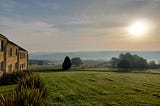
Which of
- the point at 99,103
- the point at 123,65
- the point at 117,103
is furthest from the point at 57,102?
the point at 123,65

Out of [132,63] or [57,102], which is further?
[132,63]

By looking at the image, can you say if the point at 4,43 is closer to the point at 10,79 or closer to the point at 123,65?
the point at 10,79

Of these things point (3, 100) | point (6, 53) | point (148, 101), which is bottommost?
point (148, 101)

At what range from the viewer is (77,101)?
16.0 meters

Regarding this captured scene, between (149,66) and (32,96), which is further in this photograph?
(149,66)

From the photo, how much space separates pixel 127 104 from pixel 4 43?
25.9m

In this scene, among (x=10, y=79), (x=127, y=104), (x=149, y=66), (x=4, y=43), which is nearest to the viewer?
(x=127, y=104)

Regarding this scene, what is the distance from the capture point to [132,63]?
80.5 meters

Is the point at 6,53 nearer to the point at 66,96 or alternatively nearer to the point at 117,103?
the point at 66,96

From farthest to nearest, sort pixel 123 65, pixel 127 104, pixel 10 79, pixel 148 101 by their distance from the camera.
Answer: pixel 123 65
pixel 10 79
pixel 148 101
pixel 127 104

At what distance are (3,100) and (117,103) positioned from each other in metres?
9.62

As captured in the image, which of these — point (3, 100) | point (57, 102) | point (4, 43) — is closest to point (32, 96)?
point (3, 100)

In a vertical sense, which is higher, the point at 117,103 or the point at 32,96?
the point at 32,96

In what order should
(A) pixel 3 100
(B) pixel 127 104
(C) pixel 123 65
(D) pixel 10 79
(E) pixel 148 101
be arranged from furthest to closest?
1. (C) pixel 123 65
2. (D) pixel 10 79
3. (E) pixel 148 101
4. (B) pixel 127 104
5. (A) pixel 3 100
